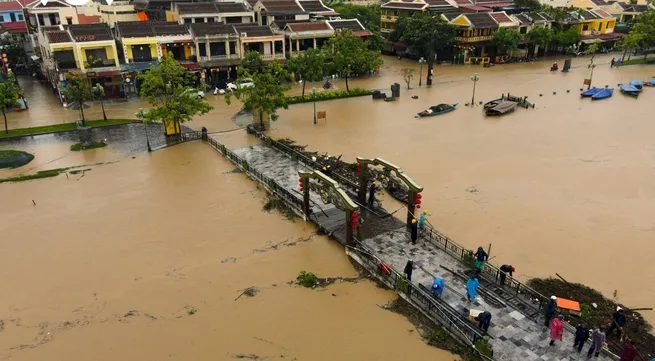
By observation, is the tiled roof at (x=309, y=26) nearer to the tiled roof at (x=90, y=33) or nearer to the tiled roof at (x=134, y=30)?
the tiled roof at (x=134, y=30)

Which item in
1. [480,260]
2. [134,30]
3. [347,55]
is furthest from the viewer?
[134,30]

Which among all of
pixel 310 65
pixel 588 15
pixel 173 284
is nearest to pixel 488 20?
pixel 588 15

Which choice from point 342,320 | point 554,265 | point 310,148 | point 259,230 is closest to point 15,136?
point 310,148

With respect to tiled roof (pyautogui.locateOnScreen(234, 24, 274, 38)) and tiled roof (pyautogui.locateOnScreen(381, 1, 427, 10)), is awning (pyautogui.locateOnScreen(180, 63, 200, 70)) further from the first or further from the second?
tiled roof (pyautogui.locateOnScreen(381, 1, 427, 10))

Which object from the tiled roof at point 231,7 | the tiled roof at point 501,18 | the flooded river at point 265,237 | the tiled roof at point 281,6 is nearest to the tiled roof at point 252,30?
the tiled roof at point 231,7

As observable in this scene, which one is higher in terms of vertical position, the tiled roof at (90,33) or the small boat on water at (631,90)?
the tiled roof at (90,33)

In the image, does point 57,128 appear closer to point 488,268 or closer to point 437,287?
point 437,287

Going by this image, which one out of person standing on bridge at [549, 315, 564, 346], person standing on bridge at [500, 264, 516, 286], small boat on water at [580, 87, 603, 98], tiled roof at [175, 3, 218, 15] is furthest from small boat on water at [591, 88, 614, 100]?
tiled roof at [175, 3, 218, 15]
